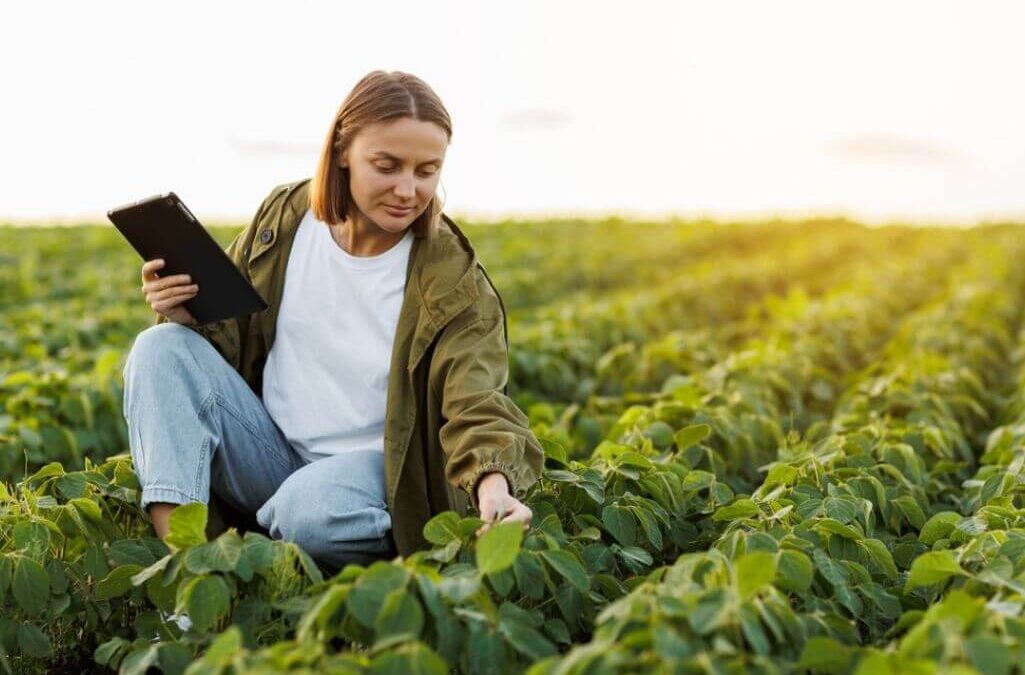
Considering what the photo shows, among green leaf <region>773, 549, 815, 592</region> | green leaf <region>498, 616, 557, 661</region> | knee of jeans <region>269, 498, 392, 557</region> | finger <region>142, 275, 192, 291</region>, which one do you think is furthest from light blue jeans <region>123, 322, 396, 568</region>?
green leaf <region>773, 549, 815, 592</region>

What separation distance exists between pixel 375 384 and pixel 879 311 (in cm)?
521

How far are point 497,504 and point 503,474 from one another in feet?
0.25

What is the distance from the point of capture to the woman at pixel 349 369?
2.45 metres

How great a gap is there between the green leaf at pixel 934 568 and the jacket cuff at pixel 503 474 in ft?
2.58

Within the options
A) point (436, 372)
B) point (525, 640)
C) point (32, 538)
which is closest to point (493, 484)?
point (436, 372)

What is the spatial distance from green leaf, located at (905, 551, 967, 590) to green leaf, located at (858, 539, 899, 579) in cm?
25

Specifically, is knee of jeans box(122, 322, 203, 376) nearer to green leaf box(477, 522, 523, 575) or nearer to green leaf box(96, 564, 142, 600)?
green leaf box(96, 564, 142, 600)

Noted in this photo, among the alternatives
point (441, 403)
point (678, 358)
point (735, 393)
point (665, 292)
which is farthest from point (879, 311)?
point (441, 403)

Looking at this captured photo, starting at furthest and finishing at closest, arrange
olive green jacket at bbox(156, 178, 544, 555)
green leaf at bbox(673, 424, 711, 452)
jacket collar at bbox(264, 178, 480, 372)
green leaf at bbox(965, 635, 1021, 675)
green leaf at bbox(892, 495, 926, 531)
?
green leaf at bbox(673, 424, 711, 452), green leaf at bbox(892, 495, 926, 531), jacket collar at bbox(264, 178, 480, 372), olive green jacket at bbox(156, 178, 544, 555), green leaf at bbox(965, 635, 1021, 675)

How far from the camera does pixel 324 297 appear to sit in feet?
8.88

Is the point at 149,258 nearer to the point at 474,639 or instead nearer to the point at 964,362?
the point at 474,639

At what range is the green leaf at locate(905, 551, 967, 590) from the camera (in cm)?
213

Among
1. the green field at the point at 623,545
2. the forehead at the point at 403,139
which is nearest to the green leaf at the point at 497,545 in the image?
the green field at the point at 623,545

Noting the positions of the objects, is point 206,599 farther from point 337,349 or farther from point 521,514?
point 337,349
